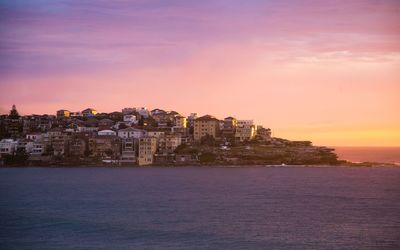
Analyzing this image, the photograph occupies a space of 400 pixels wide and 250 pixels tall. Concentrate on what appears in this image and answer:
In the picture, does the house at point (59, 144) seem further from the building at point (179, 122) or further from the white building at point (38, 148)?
the building at point (179, 122)

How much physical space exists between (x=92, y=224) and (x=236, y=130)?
111ft

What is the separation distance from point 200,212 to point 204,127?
29.7 m

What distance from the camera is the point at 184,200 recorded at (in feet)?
85.6

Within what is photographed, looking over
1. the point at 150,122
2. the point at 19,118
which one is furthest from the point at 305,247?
the point at 19,118

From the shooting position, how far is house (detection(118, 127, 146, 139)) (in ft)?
165

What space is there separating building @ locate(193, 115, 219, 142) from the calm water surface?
1387 centimetres

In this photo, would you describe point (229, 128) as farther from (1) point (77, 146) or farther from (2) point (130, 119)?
(1) point (77, 146)

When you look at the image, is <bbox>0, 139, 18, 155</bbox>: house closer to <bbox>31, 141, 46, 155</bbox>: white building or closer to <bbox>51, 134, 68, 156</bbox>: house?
<bbox>31, 141, 46, 155</bbox>: white building

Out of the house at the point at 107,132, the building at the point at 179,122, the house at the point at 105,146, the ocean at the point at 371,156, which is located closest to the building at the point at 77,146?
the house at the point at 105,146

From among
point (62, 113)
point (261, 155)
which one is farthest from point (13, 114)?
point (261, 155)

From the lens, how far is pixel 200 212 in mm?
22500

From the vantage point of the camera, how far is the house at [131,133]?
165 feet

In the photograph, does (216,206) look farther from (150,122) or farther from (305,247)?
(150,122)

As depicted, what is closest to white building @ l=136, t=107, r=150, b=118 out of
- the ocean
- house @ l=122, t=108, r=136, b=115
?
house @ l=122, t=108, r=136, b=115
